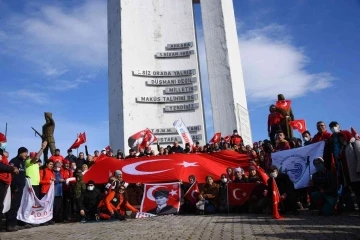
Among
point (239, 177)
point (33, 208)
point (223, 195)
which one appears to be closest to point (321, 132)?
point (239, 177)

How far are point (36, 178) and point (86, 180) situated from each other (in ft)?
7.14

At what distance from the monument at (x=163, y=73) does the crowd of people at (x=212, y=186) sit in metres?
7.27

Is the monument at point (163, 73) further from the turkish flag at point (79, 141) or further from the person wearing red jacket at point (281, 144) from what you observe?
the person wearing red jacket at point (281, 144)

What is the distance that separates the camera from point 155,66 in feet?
66.2

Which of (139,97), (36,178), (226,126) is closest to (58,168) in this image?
(36,178)

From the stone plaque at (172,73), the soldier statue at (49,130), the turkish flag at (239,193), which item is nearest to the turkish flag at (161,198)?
the turkish flag at (239,193)

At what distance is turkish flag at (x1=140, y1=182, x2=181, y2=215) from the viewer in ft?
33.0

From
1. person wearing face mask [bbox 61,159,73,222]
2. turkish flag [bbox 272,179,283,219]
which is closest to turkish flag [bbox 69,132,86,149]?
person wearing face mask [bbox 61,159,73,222]

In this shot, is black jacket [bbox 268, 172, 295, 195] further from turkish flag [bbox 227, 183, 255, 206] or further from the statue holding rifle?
the statue holding rifle

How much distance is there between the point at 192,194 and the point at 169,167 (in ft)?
4.12

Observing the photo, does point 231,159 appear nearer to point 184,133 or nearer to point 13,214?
point 184,133

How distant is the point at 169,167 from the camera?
1102 cm

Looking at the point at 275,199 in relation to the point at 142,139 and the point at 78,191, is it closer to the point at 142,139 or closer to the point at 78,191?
the point at 78,191

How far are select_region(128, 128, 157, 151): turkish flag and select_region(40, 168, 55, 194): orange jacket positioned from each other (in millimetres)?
7082
